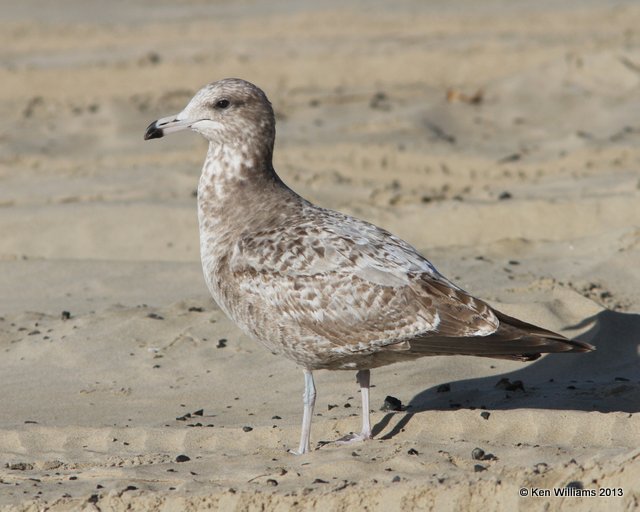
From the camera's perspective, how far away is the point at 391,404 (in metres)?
6.75

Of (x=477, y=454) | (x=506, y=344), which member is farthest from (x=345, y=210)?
(x=477, y=454)

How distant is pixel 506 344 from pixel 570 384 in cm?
130

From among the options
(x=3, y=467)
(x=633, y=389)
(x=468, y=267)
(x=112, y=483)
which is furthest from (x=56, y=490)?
(x=468, y=267)

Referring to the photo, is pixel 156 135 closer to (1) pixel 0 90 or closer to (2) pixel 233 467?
(2) pixel 233 467

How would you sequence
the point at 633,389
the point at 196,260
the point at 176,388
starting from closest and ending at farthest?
1. the point at 633,389
2. the point at 176,388
3. the point at 196,260

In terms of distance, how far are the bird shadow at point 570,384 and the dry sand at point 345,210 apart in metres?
0.02

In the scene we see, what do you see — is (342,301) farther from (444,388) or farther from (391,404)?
(444,388)

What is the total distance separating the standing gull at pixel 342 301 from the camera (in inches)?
229

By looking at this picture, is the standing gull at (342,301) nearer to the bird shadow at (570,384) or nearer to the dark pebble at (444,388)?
the bird shadow at (570,384)

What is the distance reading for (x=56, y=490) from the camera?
5.53 m

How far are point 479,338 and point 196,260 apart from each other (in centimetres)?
472

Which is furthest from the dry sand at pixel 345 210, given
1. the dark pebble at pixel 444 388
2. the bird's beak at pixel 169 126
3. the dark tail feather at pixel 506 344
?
the bird's beak at pixel 169 126

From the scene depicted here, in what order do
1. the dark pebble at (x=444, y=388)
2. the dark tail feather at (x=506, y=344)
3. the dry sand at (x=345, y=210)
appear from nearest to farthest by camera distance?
the dry sand at (x=345, y=210) < the dark tail feather at (x=506, y=344) < the dark pebble at (x=444, y=388)

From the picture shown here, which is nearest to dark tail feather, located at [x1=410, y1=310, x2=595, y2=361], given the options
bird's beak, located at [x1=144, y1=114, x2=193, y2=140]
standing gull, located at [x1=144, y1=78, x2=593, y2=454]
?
standing gull, located at [x1=144, y1=78, x2=593, y2=454]
